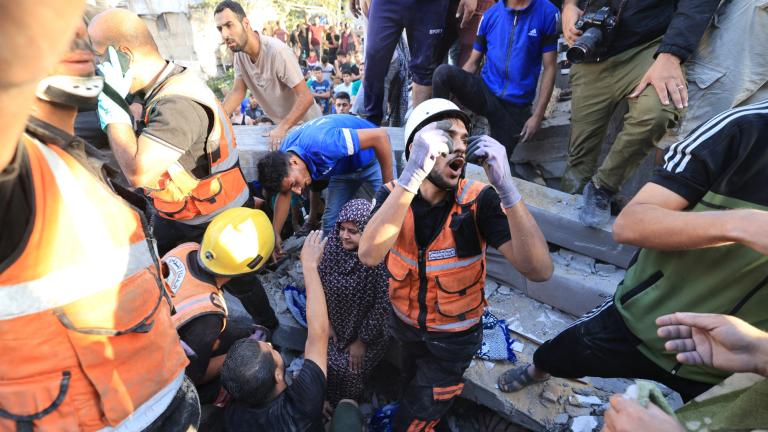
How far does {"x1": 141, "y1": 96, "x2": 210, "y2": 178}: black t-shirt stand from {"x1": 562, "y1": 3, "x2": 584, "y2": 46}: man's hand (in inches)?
107

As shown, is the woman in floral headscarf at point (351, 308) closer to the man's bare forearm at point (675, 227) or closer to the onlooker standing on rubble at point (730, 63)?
the man's bare forearm at point (675, 227)

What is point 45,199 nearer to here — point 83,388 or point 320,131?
point 83,388

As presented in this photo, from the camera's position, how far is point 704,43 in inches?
94.5

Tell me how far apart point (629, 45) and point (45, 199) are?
3347 millimetres

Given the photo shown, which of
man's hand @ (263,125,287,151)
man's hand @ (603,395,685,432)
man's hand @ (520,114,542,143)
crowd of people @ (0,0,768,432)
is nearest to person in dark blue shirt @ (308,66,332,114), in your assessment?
man's hand @ (263,125,287,151)

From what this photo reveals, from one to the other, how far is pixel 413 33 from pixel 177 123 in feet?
8.71

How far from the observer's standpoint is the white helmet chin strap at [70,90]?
3.70ft

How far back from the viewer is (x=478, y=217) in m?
1.95

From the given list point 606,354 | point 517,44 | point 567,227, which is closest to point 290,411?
point 606,354

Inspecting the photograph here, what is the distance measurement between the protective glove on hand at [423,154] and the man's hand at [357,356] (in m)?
1.56

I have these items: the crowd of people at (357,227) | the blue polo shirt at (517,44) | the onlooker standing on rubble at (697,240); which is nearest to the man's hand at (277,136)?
the crowd of people at (357,227)

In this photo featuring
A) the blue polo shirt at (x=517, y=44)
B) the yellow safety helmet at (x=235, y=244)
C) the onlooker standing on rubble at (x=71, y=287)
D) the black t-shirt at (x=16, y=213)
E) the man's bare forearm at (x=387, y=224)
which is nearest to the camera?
the black t-shirt at (x=16, y=213)

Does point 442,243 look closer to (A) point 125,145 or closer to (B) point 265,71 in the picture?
(A) point 125,145

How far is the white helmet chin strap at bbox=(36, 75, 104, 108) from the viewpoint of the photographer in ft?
3.70
